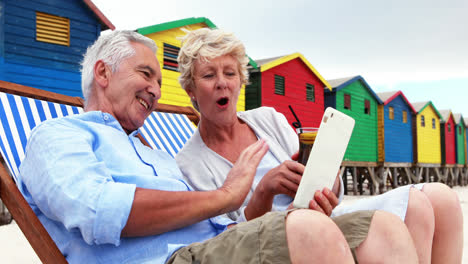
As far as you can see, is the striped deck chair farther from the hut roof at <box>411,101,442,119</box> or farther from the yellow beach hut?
the hut roof at <box>411,101,442,119</box>

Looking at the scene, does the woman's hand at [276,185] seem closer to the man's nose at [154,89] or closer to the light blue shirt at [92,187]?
the light blue shirt at [92,187]

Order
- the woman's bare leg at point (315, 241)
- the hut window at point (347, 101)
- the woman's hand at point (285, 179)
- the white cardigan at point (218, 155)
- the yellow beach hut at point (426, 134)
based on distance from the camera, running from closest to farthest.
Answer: the woman's bare leg at point (315, 241), the woman's hand at point (285, 179), the white cardigan at point (218, 155), the hut window at point (347, 101), the yellow beach hut at point (426, 134)

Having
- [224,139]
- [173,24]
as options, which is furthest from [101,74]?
[173,24]

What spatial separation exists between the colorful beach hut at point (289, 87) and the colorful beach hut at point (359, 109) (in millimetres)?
681

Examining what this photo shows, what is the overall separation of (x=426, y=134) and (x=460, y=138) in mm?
8238

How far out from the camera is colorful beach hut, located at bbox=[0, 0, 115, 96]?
9.34 meters

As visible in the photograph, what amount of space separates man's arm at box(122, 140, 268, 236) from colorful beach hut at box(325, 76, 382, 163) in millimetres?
16106

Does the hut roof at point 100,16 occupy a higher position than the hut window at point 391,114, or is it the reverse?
the hut roof at point 100,16

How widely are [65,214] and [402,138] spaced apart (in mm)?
22592

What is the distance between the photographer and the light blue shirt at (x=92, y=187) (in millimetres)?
1338

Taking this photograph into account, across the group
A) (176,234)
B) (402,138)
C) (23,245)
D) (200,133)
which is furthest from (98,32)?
(402,138)

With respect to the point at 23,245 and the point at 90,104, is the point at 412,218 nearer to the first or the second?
the point at 90,104

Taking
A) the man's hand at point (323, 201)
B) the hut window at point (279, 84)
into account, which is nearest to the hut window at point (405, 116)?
the hut window at point (279, 84)

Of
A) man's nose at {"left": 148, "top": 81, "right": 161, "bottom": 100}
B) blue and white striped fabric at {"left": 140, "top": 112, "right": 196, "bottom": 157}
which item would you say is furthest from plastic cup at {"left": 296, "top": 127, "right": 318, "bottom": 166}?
blue and white striped fabric at {"left": 140, "top": 112, "right": 196, "bottom": 157}
